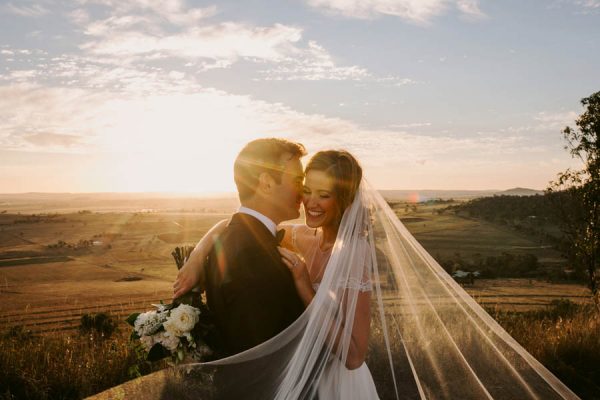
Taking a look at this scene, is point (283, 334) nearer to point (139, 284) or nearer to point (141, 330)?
point (141, 330)

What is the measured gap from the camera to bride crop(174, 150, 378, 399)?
11.0 feet

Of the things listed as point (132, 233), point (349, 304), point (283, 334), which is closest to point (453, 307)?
point (349, 304)

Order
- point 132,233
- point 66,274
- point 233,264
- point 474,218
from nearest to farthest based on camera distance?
point 233,264, point 66,274, point 474,218, point 132,233

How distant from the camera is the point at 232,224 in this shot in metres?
3.18

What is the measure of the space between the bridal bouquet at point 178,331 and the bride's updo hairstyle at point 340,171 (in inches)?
56.2

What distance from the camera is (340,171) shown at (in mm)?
4027

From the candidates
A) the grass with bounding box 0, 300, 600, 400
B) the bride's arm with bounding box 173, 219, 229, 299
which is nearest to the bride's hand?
the bride's arm with bounding box 173, 219, 229, 299

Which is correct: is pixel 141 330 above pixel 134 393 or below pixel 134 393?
above

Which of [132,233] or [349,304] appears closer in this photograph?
[349,304]

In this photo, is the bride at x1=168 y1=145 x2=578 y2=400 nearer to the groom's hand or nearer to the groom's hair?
the groom's hand

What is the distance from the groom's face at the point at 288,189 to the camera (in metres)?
3.45

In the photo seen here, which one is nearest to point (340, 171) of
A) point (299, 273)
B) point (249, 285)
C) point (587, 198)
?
point (299, 273)

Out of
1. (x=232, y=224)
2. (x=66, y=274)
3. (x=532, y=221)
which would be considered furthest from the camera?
(x=532, y=221)

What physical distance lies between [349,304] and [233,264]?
1018 millimetres
